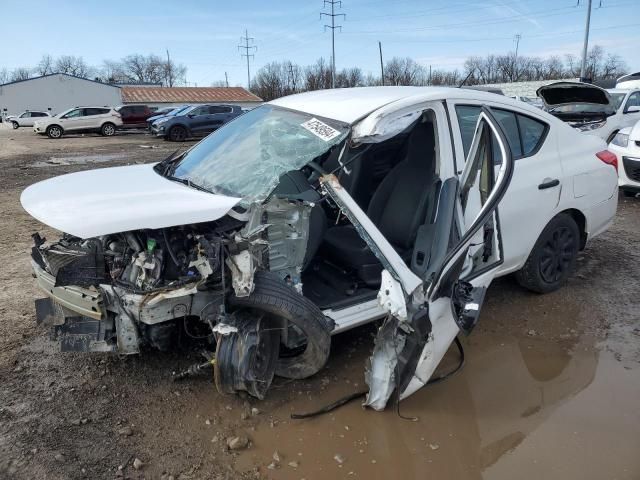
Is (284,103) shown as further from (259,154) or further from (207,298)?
(207,298)

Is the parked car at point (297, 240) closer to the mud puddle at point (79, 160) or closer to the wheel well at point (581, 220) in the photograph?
the wheel well at point (581, 220)

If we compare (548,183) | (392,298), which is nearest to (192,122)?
(548,183)

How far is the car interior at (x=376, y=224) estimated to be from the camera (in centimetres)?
322

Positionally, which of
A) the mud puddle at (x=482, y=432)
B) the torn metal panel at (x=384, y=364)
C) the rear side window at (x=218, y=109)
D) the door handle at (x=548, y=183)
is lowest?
the mud puddle at (x=482, y=432)

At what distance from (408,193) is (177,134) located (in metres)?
19.6

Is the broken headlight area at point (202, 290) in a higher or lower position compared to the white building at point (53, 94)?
lower

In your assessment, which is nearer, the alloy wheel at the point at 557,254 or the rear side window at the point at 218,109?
the alloy wheel at the point at 557,254

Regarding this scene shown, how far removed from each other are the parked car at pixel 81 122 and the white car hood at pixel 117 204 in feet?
80.0

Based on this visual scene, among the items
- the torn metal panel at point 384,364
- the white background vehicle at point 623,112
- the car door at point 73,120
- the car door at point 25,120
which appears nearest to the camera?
the torn metal panel at point 384,364

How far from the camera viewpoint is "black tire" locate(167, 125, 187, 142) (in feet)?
69.5

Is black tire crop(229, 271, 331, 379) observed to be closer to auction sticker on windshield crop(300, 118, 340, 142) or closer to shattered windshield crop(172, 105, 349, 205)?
shattered windshield crop(172, 105, 349, 205)

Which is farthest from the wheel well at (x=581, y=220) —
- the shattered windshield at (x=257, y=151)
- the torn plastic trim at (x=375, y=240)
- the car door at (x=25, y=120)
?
the car door at (x=25, y=120)

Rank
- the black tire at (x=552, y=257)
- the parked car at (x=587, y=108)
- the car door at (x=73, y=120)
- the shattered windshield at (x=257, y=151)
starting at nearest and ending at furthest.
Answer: the shattered windshield at (x=257, y=151), the black tire at (x=552, y=257), the parked car at (x=587, y=108), the car door at (x=73, y=120)

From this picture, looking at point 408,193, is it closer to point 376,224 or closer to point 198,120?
point 376,224
